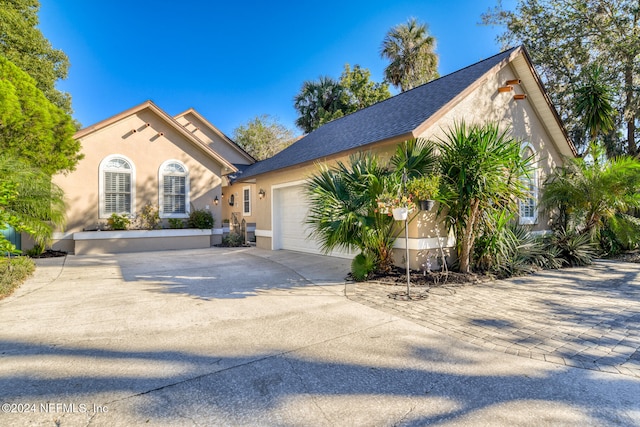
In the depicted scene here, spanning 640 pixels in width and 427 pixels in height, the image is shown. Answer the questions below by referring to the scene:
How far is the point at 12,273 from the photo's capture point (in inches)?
269

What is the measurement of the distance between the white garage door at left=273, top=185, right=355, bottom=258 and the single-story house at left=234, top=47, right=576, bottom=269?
0.11 feet

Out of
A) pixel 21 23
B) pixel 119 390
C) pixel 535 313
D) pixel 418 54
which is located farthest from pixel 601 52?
pixel 21 23

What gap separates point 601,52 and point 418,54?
11361mm

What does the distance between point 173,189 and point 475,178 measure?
12240 millimetres

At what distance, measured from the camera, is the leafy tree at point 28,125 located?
8.39m

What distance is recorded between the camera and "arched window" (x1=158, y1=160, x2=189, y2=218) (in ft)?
46.4

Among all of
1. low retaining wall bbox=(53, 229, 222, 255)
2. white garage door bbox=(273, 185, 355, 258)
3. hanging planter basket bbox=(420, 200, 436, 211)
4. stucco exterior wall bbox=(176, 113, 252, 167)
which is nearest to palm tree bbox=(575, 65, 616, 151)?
hanging planter basket bbox=(420, 200, 436, 211)

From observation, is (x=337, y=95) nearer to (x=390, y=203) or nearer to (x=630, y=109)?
(x=630, y=109)

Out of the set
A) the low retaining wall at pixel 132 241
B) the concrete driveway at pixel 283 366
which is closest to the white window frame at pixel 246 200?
the low retaining wall at pixel 132 241

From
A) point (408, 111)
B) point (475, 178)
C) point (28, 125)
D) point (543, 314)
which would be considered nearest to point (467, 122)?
point (408, 111)

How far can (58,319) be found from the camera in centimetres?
472

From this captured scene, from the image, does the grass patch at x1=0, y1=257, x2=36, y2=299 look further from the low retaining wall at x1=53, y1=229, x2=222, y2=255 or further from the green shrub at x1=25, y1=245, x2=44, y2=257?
the low retaining wall at x1=53, y1=229, x2=222, y2=255

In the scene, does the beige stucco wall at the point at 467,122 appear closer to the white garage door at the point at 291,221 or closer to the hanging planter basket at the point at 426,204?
the white garage door at the point at 291,221

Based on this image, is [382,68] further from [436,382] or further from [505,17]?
[436,382]
